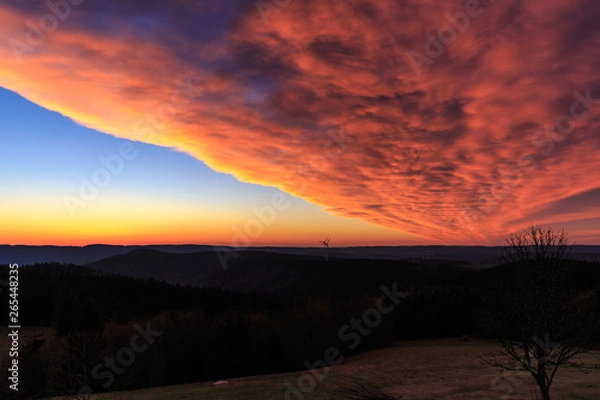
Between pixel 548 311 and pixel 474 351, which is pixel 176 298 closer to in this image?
pixel 474 351

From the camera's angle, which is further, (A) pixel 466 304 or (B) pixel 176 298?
(B) pixel 176 298

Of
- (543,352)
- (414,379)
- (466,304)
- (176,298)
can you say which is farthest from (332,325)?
(543,352)

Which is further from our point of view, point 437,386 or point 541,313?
point 437,386

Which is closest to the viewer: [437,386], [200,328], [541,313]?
[541,313]

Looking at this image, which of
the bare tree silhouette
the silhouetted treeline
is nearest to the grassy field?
the bare tree silhouette

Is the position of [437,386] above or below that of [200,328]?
above

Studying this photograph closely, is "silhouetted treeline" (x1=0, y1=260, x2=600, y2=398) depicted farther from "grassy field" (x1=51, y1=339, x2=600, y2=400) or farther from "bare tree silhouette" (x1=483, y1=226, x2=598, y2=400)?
"bare tree silhouette" (x1=483, y1=226, x2=598, y2=400)

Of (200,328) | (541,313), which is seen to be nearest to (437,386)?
(541,313)

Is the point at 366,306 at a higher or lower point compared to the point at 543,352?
lower

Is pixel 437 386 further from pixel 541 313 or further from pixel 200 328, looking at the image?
pixel 200 328

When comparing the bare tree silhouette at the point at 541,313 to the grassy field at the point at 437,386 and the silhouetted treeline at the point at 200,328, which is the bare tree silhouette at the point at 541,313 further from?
the silhouetted treeline at the point at 200,328

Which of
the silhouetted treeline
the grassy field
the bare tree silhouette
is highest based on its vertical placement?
the bare tree silhouette
